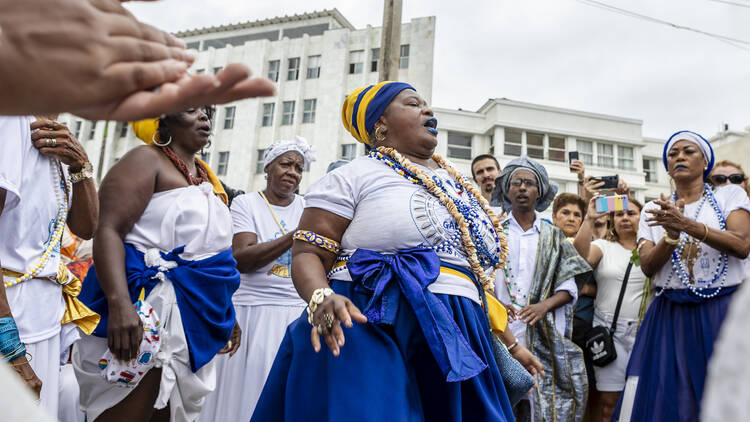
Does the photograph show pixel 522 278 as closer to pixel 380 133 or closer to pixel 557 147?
pixel 380 133

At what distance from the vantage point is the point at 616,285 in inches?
195

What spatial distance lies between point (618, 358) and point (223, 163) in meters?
26.2

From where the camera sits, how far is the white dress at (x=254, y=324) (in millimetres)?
3801

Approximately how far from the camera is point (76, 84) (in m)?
0.81

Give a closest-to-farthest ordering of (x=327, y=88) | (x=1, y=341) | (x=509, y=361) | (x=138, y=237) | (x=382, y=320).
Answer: (x=1, y=341) → (x=382, y=320) → (x=509, y=361) → (x=138, y=237) → (x=327, y=88)

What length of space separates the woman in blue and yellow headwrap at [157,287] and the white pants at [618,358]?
3.28m

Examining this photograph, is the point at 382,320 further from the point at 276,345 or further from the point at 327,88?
the point at 327,88

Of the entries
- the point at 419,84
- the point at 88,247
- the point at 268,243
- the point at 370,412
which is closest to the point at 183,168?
the point at 268,243

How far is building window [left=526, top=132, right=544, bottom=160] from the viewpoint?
3145 centimetres

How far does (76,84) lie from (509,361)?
2.14 m

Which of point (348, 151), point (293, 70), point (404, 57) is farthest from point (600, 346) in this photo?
point (293, 70)

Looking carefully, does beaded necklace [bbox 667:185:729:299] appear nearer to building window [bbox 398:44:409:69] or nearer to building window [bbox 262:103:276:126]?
building window [bbox 398:44:409:69]

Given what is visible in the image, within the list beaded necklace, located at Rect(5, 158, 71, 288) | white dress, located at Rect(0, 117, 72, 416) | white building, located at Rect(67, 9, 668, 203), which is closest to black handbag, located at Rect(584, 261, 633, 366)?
white dress, located at Rect(0, 117, 72, 416)

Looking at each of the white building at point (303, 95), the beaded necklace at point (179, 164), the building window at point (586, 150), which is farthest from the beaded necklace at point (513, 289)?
the building window at point (586, 150)
